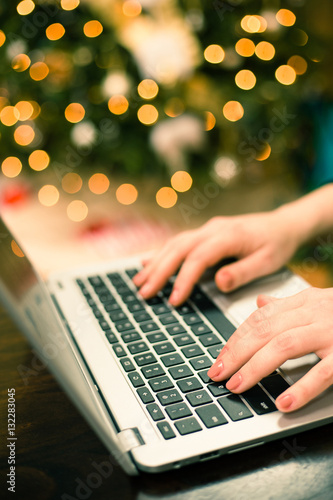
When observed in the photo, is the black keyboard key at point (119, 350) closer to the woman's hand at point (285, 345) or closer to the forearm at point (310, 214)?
the woman's hand at point (285, 345)

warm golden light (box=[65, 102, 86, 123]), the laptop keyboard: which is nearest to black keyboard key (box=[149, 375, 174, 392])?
the laptop keyboard

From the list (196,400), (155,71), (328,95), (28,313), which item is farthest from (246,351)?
(155,71)

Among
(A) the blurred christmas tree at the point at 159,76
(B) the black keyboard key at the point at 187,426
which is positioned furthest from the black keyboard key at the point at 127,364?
(A) the blurred christmas tree at the point at 159,76

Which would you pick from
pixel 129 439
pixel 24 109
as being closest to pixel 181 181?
pixel 24 109

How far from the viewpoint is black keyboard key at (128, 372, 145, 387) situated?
1.60 ft

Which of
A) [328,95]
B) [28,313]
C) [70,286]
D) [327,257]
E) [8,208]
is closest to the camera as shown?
[28,313]

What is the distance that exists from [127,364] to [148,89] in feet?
4.72

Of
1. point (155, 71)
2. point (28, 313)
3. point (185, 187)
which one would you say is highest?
point (155, 71)

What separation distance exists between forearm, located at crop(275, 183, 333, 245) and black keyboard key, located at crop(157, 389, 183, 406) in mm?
408

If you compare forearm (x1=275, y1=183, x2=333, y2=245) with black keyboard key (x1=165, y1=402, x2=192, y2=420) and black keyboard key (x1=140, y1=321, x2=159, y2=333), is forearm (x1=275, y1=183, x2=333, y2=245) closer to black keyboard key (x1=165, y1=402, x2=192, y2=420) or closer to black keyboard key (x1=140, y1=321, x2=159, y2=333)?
black keyboard key (x1=140, y1=321, x2=159, y2=333)

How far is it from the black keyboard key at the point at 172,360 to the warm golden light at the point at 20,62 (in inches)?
59.9

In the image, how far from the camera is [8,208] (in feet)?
6.94

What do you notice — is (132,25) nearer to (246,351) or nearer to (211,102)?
(211,102)

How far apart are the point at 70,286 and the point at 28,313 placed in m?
0.33
